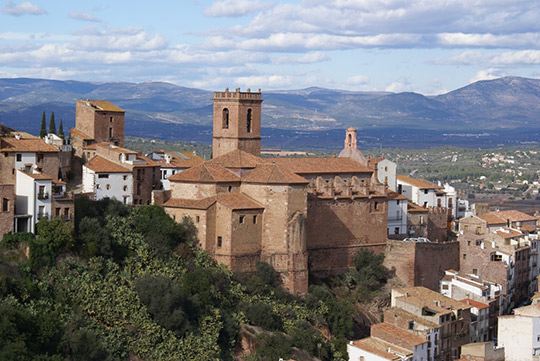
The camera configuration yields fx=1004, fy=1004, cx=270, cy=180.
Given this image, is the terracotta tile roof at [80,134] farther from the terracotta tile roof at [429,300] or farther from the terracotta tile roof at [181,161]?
the terracotta tile roof at [429,300]

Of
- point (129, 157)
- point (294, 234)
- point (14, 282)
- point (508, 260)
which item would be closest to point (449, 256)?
point (508, 260)

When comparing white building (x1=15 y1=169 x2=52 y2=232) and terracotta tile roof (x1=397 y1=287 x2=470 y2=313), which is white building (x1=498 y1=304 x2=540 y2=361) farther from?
white building (x1=15 y1=169 x2=52 y2=232)

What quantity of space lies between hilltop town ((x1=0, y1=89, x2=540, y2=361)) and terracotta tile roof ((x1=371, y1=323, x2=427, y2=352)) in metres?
0.08

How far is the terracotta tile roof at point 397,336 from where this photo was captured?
50.2m

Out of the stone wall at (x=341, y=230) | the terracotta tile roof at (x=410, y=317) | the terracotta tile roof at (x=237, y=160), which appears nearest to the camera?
the terracotta tile roof at (x=410, y=317)

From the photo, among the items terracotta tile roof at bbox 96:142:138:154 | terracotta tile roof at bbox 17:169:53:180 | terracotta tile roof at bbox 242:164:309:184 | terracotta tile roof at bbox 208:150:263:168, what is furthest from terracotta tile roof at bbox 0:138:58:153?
terracotta tile roof at bbox 242:164:309:184

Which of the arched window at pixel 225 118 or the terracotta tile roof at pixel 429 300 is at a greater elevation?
the arched window at pixel 225 118

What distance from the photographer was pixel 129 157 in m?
58.8

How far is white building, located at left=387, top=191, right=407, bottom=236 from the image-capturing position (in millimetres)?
65375

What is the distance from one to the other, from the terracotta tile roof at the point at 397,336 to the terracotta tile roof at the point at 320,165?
1223cm

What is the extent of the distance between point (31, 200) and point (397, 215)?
2709 centimetres

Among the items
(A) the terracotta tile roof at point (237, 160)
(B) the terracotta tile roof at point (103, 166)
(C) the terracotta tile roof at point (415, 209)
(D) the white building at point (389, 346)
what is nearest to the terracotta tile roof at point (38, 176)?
(B) the terracotta tile roof at point (103, 166)

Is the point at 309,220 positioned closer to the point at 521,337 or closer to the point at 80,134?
the point at 521,337

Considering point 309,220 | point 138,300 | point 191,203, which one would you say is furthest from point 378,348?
point 191,203
